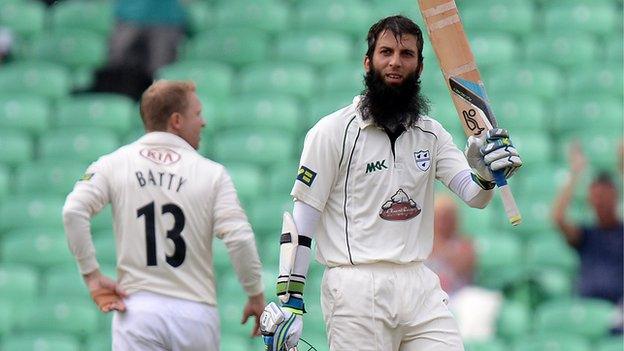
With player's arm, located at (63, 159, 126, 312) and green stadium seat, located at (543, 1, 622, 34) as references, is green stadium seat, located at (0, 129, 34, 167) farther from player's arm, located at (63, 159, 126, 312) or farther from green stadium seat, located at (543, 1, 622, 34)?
player's arm, located at (63, 159, 126, 312)

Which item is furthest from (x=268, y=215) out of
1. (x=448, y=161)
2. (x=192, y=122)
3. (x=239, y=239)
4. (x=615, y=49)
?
(x=448, y=161)

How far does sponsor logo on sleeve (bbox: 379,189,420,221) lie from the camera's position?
5730 mm

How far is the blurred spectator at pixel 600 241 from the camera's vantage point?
968 cm

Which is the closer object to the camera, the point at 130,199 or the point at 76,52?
the point at 130,199

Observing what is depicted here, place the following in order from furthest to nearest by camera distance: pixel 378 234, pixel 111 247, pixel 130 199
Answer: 1. pixel 111 247
2. pixel 130 199
3. pixel 378 234

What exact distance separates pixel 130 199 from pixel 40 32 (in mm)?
6500

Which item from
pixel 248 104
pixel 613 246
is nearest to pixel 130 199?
pixel 613 246

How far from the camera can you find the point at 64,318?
10.1m

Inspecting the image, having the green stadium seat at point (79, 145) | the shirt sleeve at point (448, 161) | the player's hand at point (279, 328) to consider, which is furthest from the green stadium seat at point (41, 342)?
the shirt sleeve at point (448, 161)

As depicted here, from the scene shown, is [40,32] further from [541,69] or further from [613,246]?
[613,246]

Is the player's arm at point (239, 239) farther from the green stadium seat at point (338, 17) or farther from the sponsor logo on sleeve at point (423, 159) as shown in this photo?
the green stadium seat at point (338, 17)

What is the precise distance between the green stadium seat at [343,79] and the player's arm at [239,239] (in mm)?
4780

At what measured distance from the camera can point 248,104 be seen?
455 inches

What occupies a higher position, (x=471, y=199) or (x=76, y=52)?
(x=76, y=52)
